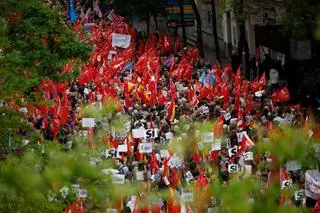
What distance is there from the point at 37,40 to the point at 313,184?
694 cm

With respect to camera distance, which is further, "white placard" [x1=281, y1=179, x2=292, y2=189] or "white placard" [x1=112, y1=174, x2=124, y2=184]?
"white placard" [x1=112, y1=174, x2=124, y2=184]

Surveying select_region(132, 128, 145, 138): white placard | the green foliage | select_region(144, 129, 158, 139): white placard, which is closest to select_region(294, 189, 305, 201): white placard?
select_region(144, 129, 158, 139): white placard

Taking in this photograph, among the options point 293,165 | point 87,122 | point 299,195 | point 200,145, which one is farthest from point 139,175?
point 87,122

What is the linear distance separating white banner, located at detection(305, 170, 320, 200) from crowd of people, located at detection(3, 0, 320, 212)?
6cm

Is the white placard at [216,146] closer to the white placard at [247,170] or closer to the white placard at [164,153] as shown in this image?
the white placard at [164,153]

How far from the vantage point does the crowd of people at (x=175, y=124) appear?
13258mm

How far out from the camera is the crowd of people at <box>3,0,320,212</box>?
43.5ft

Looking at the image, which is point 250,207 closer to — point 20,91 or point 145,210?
point 145,210

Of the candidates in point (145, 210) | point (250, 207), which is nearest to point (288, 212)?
point (250, 207)

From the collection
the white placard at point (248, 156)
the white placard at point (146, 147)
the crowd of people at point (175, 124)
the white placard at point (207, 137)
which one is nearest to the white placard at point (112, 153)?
the crowd of people at point (175, 124)

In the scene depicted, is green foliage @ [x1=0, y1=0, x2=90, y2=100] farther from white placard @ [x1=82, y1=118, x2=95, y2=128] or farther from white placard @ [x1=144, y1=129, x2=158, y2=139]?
white placard @ [x1=144, y1=129, x2=158, y2=139]

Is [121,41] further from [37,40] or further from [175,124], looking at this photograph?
[37,40]

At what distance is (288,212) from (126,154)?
6167mm

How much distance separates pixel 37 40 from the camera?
16016 millimetres
